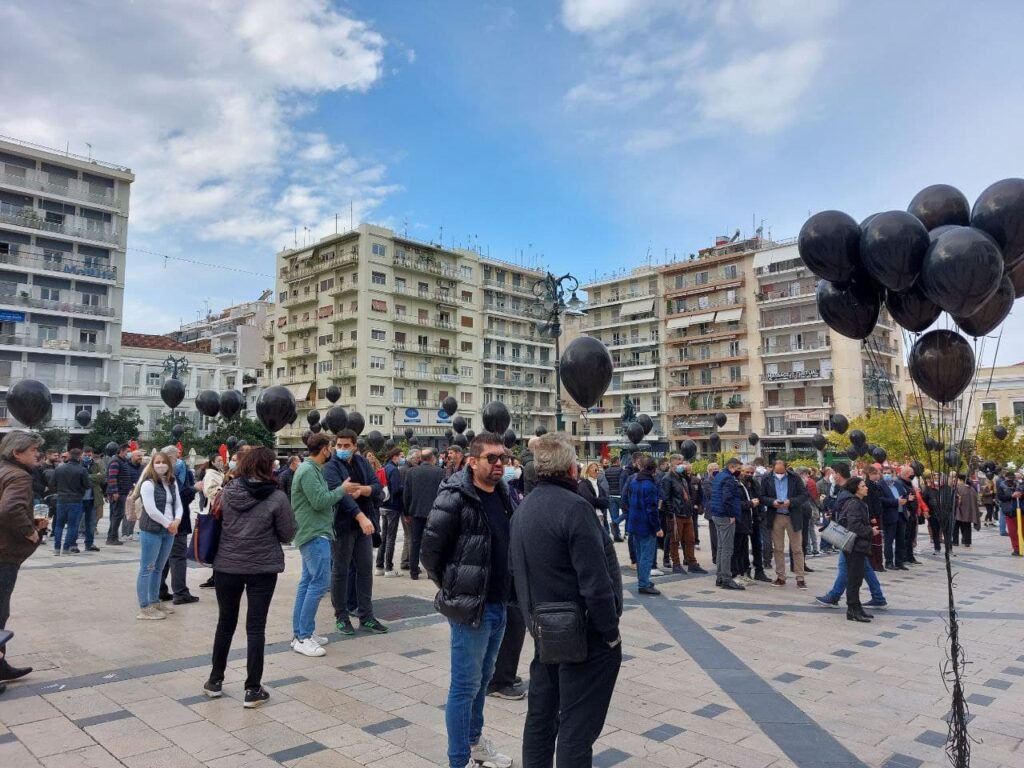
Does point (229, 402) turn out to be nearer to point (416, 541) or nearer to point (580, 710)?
point (416, 541)

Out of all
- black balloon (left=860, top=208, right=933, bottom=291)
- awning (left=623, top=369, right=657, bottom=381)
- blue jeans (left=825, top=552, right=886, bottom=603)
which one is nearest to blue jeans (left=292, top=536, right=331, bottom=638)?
black balloon (left=860, top=208, right=933, bottom=291)

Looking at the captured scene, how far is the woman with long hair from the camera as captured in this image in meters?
6.65

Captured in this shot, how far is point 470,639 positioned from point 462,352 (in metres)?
59.5

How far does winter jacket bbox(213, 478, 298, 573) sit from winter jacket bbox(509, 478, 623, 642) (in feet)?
7.16

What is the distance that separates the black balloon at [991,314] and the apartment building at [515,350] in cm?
5898

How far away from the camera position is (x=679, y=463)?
36.8 feet

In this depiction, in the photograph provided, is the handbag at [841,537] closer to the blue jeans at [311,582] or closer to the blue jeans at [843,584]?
the blue jeans at [843,584]

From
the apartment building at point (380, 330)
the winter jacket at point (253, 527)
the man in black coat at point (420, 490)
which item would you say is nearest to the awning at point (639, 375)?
the apartment building at point (380, 330)

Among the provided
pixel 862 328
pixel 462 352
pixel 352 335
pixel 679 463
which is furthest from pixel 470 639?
pixel 462 352

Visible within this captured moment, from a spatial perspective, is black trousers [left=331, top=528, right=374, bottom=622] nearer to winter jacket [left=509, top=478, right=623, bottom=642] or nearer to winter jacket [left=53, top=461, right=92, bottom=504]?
winter jacket [left=509, top=478, right=623, bottom=642]

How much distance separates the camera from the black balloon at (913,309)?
459cm

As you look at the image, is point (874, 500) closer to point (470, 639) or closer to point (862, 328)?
point (862, 328)

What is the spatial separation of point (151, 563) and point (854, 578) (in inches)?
311

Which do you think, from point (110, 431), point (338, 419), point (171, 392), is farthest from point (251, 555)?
point (110, 431)
